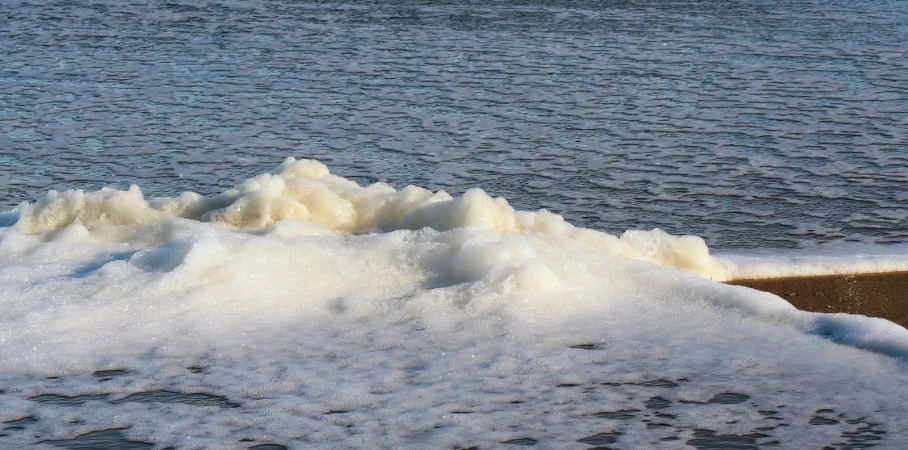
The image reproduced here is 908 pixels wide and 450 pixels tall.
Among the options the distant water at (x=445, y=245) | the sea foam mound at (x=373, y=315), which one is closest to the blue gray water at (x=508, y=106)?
the distant water at (x=445, y=245)

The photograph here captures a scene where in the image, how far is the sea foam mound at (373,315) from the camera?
13.4 ft

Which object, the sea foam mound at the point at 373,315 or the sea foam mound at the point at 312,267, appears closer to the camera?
the sea foam mound at the point at 373,315

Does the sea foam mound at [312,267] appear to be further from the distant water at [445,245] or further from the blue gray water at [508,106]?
the blue gray water at [508,106]

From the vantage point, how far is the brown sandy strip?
540 cm

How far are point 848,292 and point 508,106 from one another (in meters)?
4.47

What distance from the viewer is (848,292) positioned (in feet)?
18.6

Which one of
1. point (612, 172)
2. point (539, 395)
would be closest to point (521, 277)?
point (539, 395)

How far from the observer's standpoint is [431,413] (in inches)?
155

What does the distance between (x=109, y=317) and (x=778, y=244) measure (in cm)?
371

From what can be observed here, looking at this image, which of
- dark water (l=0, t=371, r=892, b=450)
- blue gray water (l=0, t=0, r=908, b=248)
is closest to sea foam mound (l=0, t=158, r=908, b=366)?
dark water (l=0, t=371, r=892, b=450)

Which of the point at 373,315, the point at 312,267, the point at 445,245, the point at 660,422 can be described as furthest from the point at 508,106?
the point at 660,422

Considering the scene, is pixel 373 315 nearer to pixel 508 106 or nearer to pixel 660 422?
pixel 660 422

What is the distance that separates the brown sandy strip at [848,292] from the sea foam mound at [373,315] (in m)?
0.33

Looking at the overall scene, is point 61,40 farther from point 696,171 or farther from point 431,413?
point 431,413
